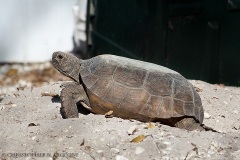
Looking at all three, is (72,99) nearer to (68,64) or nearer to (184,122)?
(68,64)

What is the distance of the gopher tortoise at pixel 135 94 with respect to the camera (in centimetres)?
486

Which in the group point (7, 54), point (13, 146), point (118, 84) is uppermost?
point (118, 84)

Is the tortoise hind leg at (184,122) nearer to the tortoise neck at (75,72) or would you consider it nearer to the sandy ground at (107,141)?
the sandy ground at (107,141)

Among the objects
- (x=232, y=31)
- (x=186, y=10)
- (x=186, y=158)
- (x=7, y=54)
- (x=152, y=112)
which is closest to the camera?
(x=186, y=158)

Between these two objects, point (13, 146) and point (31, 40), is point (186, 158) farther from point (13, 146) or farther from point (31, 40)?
point (31, 40)

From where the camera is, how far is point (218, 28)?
6.95 metres

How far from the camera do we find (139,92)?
4.88 metres

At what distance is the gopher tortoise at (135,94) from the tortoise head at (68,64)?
16cm

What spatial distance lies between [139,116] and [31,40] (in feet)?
20.6

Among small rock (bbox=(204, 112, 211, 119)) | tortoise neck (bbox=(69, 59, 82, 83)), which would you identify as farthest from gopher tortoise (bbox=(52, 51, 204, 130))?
small rock (bbox=(204, 112, 211, 119))

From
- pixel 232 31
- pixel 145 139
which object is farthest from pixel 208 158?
pixel 232 31

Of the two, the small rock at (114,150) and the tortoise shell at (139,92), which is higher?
the tortoise shell at (139,92)

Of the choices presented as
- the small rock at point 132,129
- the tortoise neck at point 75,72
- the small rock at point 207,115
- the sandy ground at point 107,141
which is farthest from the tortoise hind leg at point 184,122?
the tortoise neck at point 75,72

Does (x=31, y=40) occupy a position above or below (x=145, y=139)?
below
